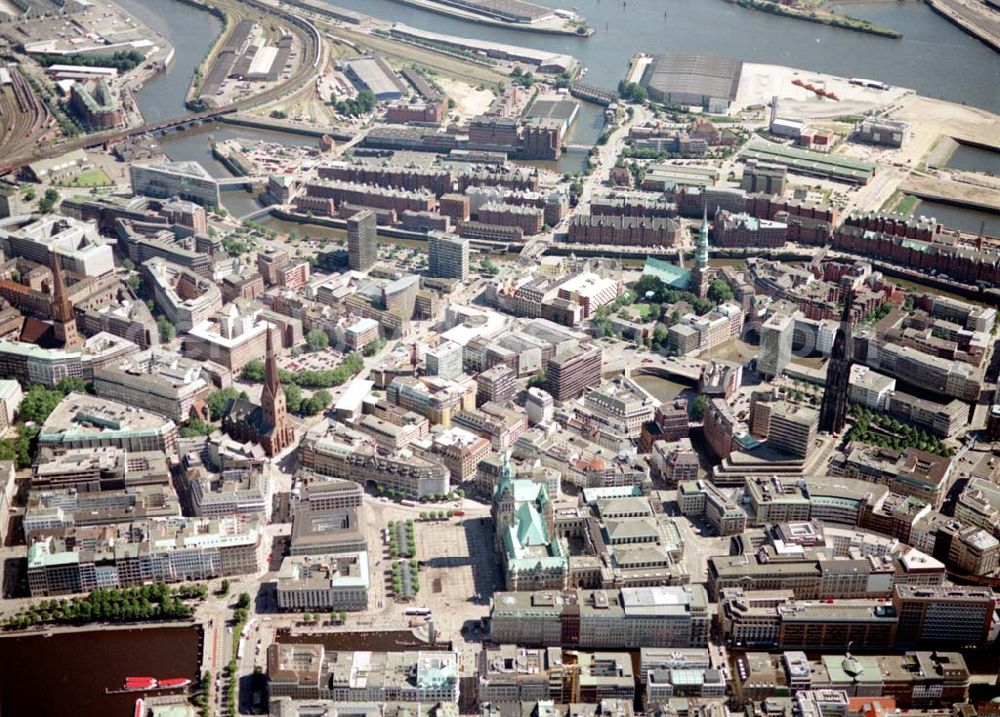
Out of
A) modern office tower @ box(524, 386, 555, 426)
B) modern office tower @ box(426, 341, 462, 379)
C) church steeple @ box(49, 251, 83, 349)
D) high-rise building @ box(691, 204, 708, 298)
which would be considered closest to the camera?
modern office tower @ box(524, 386, 555, 426)

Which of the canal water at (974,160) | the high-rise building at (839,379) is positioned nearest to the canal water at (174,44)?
the canal water at (974,160)

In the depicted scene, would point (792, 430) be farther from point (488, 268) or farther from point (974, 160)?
point (974, 160)

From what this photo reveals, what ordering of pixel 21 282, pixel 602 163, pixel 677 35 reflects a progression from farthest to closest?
pixel 677 35
pixel 602 163
pixel 21 282

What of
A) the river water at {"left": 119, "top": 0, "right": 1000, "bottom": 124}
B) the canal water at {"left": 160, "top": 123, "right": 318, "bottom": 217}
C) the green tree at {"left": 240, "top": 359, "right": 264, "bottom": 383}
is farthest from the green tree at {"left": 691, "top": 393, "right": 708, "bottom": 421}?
the river water at {"left": 119, "top": 0, "right": 1000, "bottom": 124}

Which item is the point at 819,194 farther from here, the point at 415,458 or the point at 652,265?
the point at 415,458

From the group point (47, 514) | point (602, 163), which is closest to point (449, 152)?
point (602, 163)

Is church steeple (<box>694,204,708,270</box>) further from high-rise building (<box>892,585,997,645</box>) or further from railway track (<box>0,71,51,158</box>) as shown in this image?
railway track (<box>0,71,51,158</box>)

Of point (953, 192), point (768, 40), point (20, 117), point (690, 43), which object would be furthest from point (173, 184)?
point (768, 40)

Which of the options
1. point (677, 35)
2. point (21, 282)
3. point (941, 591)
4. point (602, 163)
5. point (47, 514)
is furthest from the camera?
point (677, 35)
